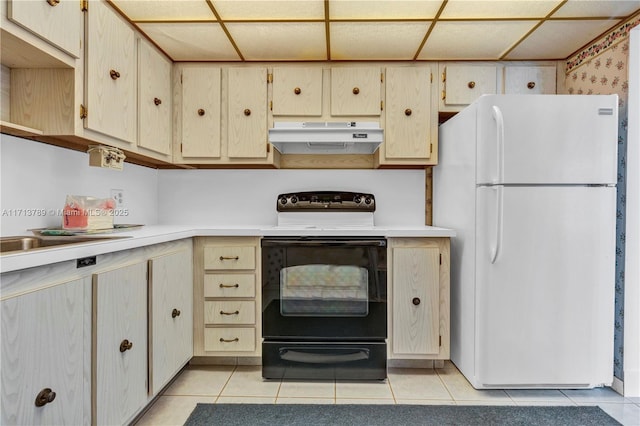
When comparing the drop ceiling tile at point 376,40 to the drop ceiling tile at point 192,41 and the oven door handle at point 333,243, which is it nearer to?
the drop ceiling tile at point 192,41

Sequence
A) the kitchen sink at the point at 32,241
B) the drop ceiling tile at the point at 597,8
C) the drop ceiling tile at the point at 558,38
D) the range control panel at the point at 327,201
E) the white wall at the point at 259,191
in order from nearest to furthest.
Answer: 1. the kitchen sink at the point at 32,241
2. the drop ceiling tile at the point at 597,8
3. the drop ceiling tile at the point at 558,38
4. the range control panel at the point at 327,201
5. the white wall at the point at 259,191

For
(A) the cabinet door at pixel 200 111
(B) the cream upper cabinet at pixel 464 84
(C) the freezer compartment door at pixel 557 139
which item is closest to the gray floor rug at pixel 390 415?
(C) the freezer compartment door at pixel 557 139

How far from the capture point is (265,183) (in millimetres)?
2906

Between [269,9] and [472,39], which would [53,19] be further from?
[472,39]

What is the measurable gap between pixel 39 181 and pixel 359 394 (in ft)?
6.50

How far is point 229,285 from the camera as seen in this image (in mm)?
2293

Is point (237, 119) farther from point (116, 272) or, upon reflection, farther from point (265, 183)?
point (116, 272)

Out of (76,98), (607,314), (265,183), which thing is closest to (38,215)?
(76,98)

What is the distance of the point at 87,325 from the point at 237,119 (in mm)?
1707

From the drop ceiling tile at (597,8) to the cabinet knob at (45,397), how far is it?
9.18ft

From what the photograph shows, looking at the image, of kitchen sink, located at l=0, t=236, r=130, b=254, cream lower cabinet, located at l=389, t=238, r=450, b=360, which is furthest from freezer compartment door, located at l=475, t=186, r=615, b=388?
kitchen sink, located at l=0, t=236, r=130, b=254

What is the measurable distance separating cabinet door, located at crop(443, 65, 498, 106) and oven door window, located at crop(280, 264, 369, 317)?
1394mm

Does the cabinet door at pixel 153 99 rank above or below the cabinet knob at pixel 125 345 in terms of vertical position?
above

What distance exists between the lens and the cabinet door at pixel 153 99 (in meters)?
2.16
